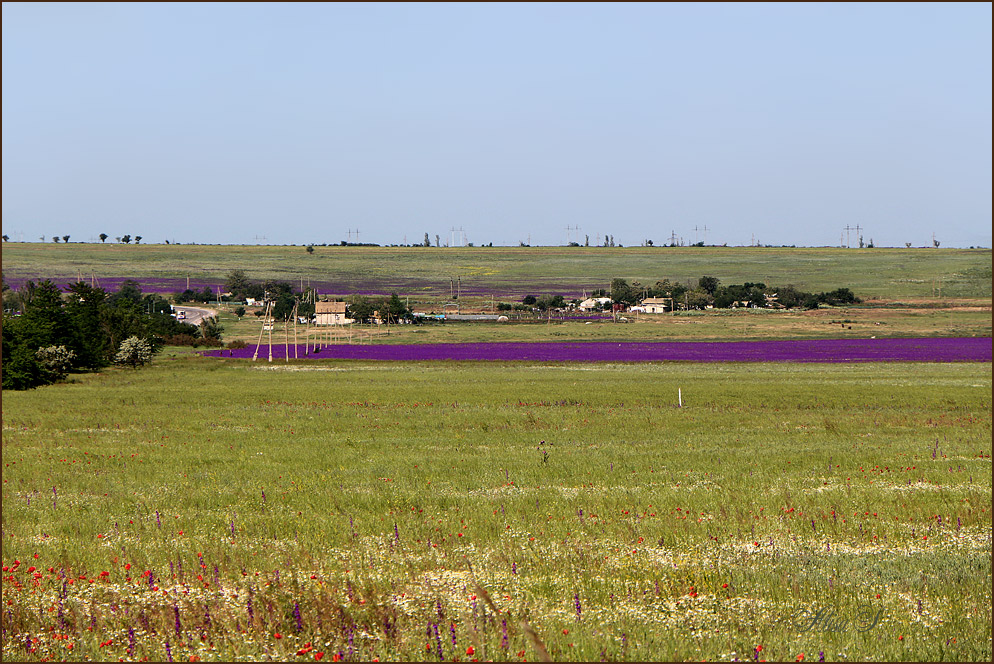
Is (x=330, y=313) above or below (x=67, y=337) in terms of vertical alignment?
below

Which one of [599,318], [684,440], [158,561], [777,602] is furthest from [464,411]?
[599,318]

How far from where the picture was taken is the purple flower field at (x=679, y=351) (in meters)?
75.2

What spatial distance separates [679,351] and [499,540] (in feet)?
245

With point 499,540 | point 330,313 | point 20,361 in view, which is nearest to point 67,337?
point 20,361

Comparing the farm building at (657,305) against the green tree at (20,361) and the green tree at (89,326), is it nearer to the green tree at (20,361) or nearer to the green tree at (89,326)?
the green tree at (89,326)

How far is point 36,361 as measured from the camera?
55.9 metres

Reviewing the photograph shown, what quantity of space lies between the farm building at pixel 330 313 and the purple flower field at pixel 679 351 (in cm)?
3078

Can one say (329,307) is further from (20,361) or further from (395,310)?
(20,361)

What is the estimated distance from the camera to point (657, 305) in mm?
179875

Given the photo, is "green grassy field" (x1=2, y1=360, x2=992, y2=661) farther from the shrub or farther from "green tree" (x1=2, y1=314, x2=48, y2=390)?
the shrub

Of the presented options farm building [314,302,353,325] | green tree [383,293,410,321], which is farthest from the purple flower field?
green tree [383,293,410,321]

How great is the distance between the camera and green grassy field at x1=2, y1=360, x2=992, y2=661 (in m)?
9.62

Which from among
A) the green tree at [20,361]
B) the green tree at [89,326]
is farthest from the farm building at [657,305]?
the green tree at [20,361]

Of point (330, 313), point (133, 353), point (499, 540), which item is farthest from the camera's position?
point (330, 313)
